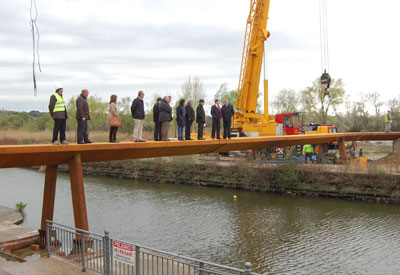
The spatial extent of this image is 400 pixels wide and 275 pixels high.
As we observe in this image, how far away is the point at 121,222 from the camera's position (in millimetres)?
18844

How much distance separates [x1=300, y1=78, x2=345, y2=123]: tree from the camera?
182 feet

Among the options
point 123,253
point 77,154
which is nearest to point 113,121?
point 77,154

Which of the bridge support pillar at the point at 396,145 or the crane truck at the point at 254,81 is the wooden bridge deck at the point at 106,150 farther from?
the bridge support pillar at the point at 396,145

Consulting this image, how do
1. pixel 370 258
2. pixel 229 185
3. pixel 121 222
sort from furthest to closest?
pixel 229 185, pixel 121 222, pixel 370 258

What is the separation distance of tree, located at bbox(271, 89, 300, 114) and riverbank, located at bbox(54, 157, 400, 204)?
121 ft

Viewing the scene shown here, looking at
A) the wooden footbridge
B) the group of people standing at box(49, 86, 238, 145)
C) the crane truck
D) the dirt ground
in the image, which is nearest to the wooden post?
the wooden footbridge

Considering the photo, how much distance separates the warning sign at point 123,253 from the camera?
7953 millimetres

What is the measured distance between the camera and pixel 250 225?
723 inches

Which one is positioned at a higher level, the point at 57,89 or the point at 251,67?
the point at 251,67

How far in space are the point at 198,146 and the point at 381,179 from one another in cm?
1438

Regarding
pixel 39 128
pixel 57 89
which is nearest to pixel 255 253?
pixel 57 89

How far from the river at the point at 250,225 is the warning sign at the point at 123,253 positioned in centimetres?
584

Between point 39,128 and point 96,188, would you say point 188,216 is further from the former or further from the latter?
point 39,128

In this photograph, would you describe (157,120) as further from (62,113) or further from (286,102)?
(286,102)
